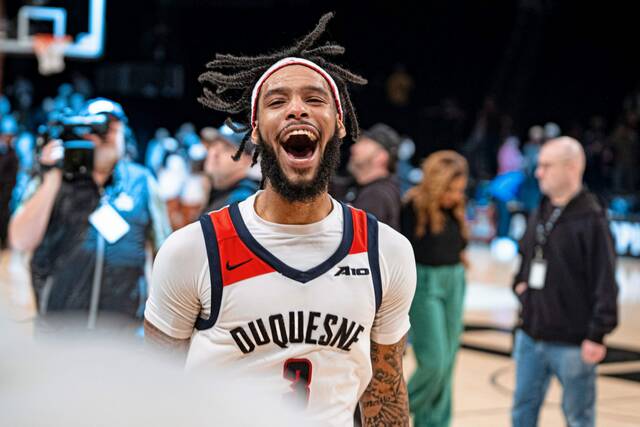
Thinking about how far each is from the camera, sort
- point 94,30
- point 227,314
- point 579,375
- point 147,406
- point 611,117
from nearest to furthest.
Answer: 1. point 147,406
2. point 227,314
3. point 579,375
4. point 94,30
5. point 611,117

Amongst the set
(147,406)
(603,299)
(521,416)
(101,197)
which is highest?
(147,406)

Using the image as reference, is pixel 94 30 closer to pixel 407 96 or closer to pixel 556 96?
pixel 407 96

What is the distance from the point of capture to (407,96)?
2806 centimetres

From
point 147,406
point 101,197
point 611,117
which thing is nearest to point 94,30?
point 101,197

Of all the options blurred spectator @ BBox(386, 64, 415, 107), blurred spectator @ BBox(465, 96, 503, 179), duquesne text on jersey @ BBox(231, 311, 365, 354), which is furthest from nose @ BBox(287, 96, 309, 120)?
blurred spectator @ BBox(386, 64, 415, 107)

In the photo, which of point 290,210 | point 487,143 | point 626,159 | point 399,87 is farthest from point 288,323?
point 399,87

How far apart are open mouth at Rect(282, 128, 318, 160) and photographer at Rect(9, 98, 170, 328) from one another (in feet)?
7.01

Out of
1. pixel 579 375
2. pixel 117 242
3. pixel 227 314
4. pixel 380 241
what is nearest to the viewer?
pixel 227 314

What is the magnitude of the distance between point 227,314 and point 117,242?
2239 millimetres

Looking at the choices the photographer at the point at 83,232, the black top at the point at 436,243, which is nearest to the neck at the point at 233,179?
the photographer at the point at 83,232

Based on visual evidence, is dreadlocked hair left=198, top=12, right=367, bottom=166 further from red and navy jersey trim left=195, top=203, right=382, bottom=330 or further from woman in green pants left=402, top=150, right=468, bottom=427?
woman in green pants left=402, top=150, right=468, bottom=427

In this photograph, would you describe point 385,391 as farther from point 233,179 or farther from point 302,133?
point 233,179

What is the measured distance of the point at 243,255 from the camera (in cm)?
240

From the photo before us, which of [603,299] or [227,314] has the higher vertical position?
[227,314]
